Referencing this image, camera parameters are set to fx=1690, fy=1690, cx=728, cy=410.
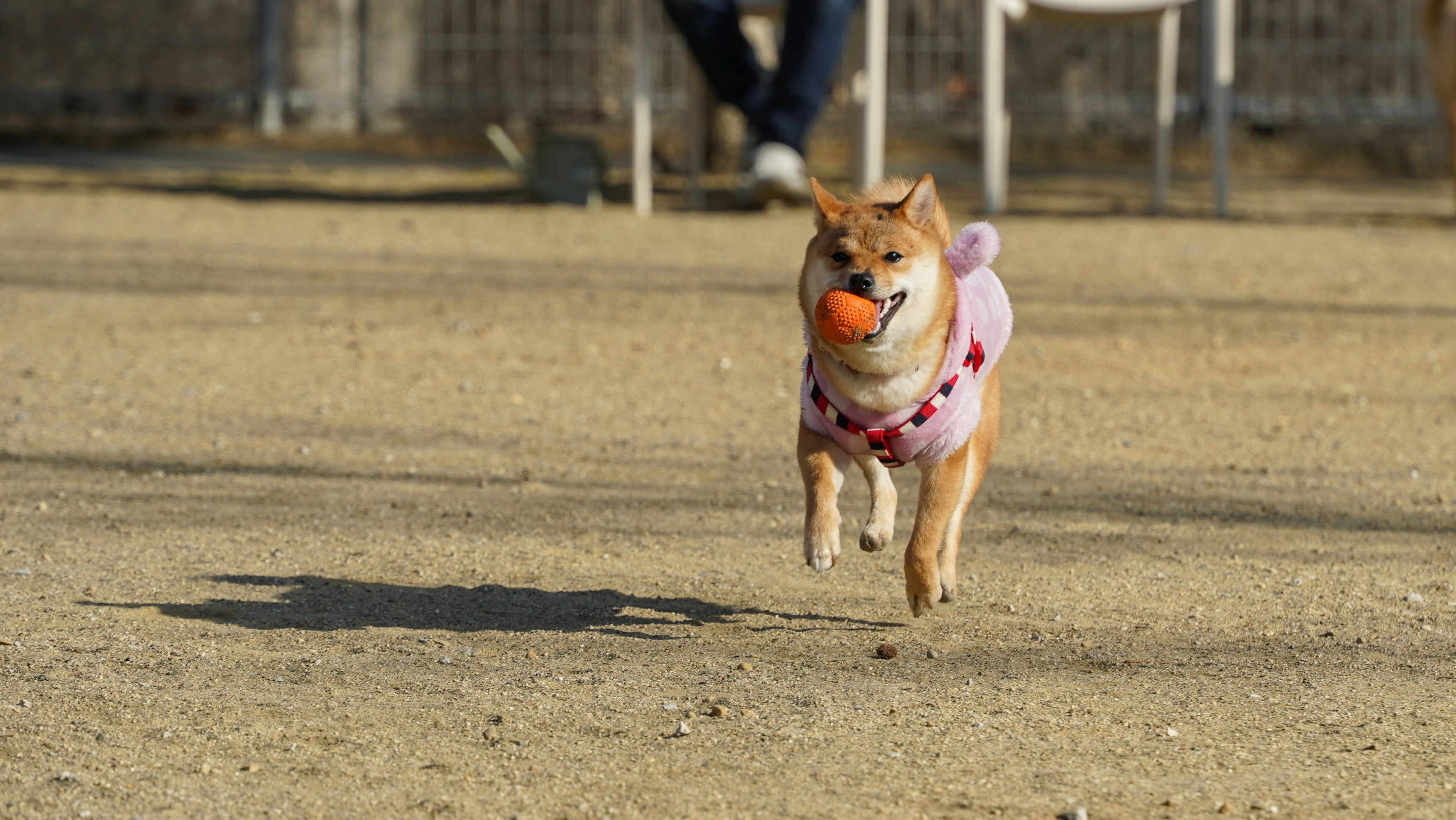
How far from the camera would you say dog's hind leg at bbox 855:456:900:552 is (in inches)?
145

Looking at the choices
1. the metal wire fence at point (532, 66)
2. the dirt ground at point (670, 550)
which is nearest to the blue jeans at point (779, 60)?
the dirt ground at point (670, 550)

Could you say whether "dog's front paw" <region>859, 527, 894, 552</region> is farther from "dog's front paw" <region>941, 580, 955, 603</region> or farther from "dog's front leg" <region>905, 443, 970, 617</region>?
"dog's front paw" <region>941, 580, 955, 603</region>

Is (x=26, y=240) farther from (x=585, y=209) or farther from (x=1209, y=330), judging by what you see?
(x=1209, y=330)

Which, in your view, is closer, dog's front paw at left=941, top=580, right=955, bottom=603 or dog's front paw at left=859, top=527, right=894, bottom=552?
dog's front paw at left=859, top=527, right=894, bottom=552

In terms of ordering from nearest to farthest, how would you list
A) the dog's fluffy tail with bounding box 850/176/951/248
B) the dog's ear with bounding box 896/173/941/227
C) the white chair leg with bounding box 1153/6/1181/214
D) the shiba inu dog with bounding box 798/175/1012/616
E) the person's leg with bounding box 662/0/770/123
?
the shiba inu dog with bounding box 798/175/1012/616, the dog's ear with bounding box 896/173/941/227, the dog's fluffy tail with bounding box 850/176/951/248, the person's leg with bounding box 662/0/770/123, the white chair leg with bounding box 1153/6/1181/214

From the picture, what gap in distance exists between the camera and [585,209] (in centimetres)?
1030

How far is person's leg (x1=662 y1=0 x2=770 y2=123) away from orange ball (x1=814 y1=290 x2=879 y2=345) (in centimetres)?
644

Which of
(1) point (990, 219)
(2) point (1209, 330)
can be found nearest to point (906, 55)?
(1) point (990, 219)

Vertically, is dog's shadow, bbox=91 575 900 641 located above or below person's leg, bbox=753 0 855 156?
below

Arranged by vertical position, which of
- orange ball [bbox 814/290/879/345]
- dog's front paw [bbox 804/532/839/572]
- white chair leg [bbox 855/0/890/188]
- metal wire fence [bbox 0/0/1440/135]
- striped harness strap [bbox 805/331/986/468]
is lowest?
dog's front paw [bbox 804/532/839/572]

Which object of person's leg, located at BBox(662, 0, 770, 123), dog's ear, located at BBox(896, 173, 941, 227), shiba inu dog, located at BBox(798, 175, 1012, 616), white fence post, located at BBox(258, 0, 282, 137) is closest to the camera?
shiba inu dog, located at BBox(798, 175, 1012, 616)

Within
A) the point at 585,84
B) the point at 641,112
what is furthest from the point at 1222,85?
the point at 585,84


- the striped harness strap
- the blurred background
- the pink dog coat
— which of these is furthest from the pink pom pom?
the blurred background

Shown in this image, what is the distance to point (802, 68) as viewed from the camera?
31.6 ft
